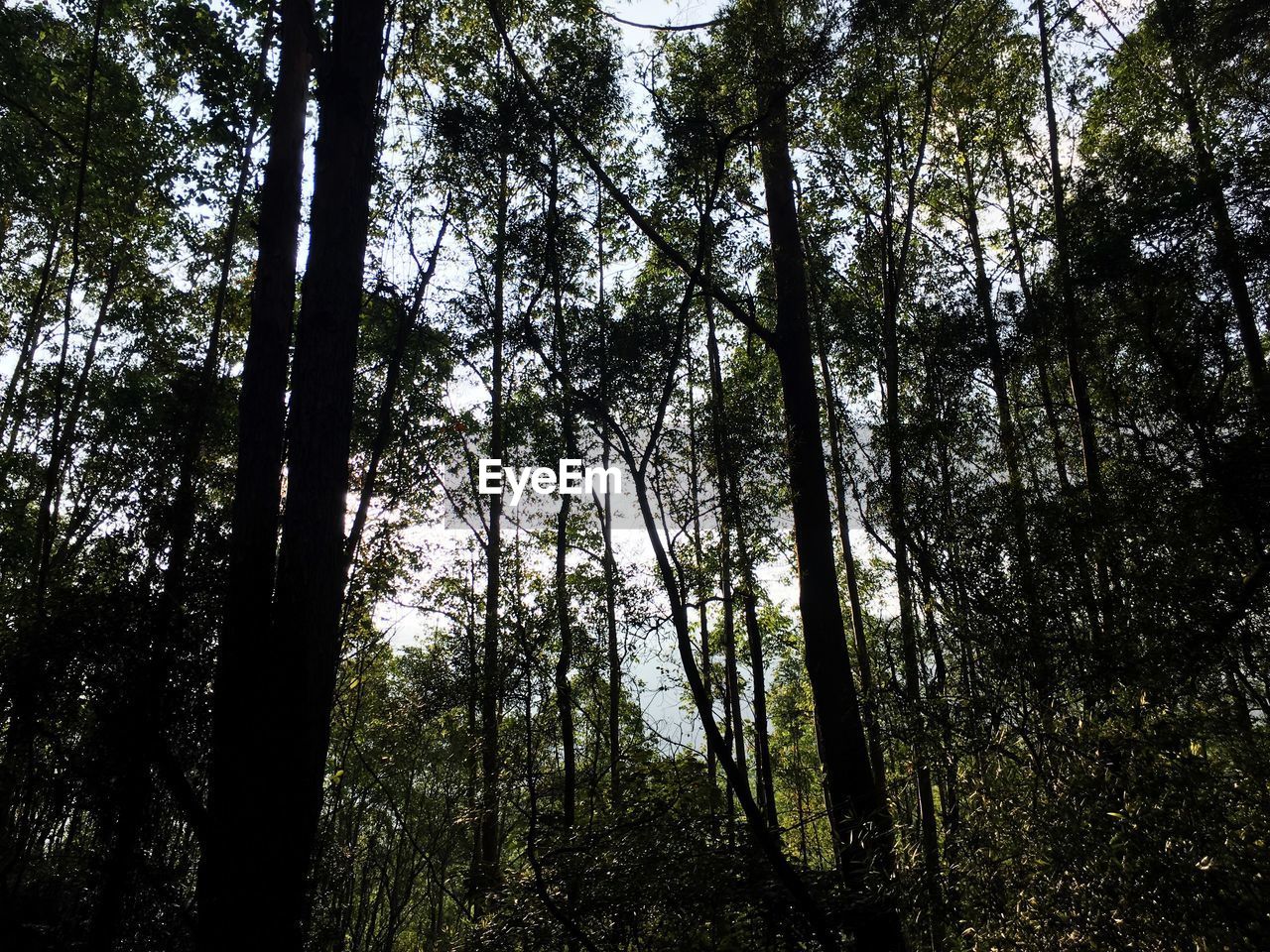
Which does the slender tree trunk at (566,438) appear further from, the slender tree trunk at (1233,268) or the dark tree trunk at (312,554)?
the slender tree trunk at (1233,268)

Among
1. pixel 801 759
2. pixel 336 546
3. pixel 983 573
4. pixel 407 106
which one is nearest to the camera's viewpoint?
pixel 336 546

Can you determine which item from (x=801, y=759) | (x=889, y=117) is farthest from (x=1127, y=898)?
(x=801, y=759)

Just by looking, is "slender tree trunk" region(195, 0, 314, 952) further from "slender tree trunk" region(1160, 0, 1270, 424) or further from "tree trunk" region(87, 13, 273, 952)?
"slender tree trunk" region(1160, 0, 1270, 424)

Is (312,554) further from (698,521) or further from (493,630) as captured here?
(698,521)

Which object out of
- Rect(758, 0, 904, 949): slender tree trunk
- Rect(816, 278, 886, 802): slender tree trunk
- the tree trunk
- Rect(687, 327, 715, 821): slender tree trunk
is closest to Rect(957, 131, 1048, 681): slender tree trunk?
Rect(758, 0, 904, 949): slender tree trunk

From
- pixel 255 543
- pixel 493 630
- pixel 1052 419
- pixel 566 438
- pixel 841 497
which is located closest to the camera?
pixel 255 543

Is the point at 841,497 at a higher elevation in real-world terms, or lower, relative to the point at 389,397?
higher

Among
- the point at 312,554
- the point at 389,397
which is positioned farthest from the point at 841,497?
the point at 312,554

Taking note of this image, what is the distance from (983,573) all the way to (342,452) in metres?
5.05

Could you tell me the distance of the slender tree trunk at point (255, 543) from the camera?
2.73 metres

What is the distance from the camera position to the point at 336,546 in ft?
10.4

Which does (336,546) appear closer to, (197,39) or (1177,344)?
(197,39)

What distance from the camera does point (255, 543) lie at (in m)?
3.67

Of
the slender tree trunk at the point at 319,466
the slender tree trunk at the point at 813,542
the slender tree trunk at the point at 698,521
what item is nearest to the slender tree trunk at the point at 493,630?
the slender tree trunk at the point at 698,521
